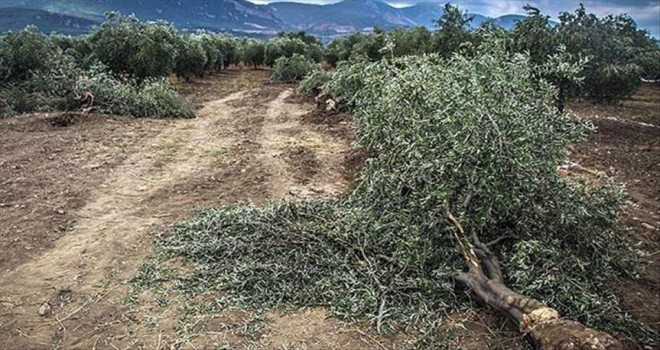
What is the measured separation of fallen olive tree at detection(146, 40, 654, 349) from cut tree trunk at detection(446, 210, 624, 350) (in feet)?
0.04

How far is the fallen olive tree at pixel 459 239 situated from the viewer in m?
4.22

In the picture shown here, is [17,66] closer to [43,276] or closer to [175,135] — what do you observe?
[175,135]

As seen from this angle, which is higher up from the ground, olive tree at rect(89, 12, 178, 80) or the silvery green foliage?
olive tree at rect(89, 12, 178, 80)

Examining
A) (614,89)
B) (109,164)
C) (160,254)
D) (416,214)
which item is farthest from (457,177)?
(614,89)

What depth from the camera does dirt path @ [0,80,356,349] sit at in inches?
169

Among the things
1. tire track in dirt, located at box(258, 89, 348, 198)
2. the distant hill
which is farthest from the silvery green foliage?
the distant hill

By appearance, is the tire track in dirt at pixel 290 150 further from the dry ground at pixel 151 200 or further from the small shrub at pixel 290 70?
the small shrub at pixel 290 70

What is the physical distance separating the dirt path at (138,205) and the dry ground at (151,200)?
2 cm

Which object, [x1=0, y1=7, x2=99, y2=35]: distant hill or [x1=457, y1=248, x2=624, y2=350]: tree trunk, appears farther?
[x1=0, y1=7, x2=99, y2=35]: distant hill

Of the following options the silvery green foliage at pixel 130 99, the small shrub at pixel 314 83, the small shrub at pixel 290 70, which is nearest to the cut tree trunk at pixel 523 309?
the silvery green foliage at pixel 130 99

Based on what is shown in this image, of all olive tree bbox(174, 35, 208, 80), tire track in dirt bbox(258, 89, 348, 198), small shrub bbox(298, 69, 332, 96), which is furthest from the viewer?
olive tree bbox(174, 35, 208, 80)

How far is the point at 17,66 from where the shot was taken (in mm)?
14875

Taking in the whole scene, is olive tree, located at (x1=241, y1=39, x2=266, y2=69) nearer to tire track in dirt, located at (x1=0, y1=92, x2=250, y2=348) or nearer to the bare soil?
the bare soil

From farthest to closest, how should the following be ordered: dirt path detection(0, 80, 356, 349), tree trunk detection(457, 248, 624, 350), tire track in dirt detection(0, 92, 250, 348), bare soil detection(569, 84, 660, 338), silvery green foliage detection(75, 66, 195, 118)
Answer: silvery green foliage detection(75, 66, 195, 118), bare soil detection(569, 84, 660, 338), tire track in dirt detection(0, 92, 250, 348), dirt path detection(0, 80, 356, 349), tree trunk detection(457, 248, 624, 350)
